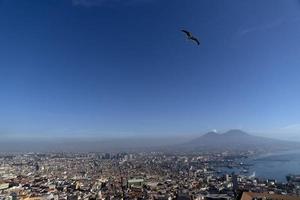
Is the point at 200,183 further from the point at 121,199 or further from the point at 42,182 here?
the point at 42,182

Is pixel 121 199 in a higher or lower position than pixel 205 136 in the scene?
lower

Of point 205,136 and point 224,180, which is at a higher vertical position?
point 205,136

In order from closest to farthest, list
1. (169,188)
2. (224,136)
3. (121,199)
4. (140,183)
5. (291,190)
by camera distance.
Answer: (121,199) < (291,190) < (169,188) < (140,183) < (224,136)

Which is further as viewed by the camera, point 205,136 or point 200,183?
point 205,136

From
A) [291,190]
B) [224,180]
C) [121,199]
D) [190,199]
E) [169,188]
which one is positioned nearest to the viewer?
[190,199]

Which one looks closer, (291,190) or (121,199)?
(121,199)

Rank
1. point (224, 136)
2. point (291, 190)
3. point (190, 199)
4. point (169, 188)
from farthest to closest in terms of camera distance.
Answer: point (224, 136) → point (169, 188) → point (291, 190) → point (190, 199)

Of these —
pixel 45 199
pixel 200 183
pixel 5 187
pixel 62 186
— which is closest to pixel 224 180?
pixel 200 183

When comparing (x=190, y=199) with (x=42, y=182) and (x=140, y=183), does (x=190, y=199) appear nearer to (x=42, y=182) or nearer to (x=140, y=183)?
(x=140, y=183)

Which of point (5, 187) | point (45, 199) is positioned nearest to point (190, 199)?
point (45, 199)
